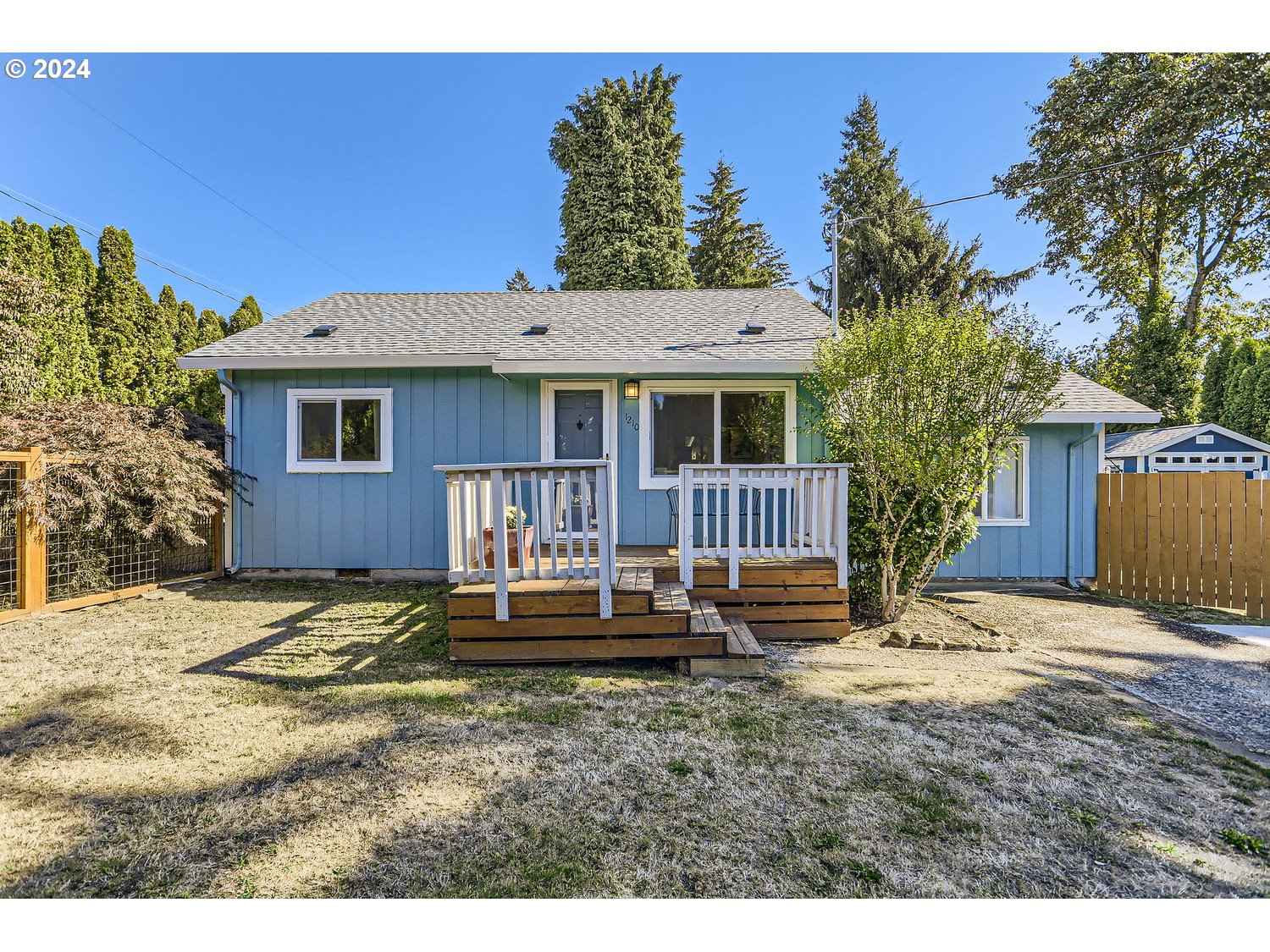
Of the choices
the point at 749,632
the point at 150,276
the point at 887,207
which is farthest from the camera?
the point at 887,207

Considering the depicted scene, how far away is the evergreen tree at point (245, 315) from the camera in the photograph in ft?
42.6

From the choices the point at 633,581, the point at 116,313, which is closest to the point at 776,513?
the point at 633,581

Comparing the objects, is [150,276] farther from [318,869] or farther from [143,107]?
[318,869]

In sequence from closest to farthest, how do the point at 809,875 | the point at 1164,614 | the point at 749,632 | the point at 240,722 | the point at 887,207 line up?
the point at 809,875 → the point at 240,722 → the point at 749,632 → the point at 1164,614 → the point at 887,207

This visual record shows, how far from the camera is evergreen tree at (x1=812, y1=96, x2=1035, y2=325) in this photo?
18.0 metres

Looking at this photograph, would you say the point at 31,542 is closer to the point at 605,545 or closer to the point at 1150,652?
the point at 605,545

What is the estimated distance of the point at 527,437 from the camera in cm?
682

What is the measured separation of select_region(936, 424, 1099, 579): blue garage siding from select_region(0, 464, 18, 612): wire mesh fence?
10.0 metres

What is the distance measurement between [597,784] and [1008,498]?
7251 millimetres

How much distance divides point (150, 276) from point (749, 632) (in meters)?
12.3

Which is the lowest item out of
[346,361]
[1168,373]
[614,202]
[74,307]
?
[346,361]

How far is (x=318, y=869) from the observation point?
1796mm

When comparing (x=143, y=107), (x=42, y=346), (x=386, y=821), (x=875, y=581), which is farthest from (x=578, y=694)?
(x=42, y=346)

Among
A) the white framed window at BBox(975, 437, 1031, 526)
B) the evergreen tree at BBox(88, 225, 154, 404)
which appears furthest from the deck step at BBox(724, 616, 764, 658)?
the evergreen tree at BBox(88, 225, 154, 404)
